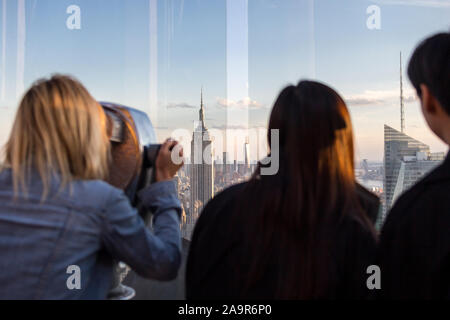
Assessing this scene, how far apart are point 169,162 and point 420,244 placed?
68cm

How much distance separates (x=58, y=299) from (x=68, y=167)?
0.97 ft

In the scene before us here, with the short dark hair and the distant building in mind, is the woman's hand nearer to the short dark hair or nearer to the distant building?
the short dark hair

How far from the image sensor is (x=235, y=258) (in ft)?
2.81

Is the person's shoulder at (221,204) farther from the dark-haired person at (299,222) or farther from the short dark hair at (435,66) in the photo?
the short dark hair at (435,66)

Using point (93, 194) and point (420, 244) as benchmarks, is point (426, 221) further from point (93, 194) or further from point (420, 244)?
point (93, 194)

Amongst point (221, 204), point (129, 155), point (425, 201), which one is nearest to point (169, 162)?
point (129, 155)

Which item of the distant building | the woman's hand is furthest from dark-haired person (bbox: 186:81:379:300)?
the distant building

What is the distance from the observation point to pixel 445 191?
0.81m

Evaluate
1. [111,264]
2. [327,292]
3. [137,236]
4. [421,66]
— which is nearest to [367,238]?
[327,292]

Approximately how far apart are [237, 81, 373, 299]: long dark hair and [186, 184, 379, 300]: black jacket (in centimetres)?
1

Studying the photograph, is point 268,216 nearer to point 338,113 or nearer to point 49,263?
point 338,113

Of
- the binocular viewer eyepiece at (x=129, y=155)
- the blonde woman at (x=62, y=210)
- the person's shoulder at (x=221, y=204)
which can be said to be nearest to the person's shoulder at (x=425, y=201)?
the person's shoulder at (x=221, y=204)

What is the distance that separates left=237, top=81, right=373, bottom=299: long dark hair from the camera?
2.61 ft

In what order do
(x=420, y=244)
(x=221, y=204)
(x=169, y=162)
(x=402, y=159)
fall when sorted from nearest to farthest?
(x=420, y=244), (x=221, y=204), (x=169, y=162), (x=402, y=159)
